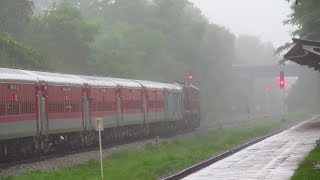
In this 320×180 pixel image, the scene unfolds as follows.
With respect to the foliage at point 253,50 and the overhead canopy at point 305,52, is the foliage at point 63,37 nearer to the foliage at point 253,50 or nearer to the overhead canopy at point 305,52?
the overhead canopy at point 305,52

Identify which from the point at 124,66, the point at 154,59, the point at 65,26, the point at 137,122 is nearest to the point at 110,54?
the point at 124,66

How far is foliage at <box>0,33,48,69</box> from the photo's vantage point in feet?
145

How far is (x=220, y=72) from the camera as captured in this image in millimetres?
102938

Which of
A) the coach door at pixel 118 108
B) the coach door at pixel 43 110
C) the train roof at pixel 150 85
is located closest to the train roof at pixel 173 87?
the train roof at pixel 150 85

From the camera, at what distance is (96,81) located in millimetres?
33875

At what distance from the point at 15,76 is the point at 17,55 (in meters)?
21.3

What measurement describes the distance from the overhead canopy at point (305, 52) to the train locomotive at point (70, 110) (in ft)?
33.3

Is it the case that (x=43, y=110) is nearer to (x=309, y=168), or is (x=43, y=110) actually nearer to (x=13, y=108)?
(x=13, y=108)

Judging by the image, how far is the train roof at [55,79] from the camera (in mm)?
26938

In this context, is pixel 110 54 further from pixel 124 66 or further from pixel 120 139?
pixel 120 139

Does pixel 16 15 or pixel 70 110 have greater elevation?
pixel 16 15

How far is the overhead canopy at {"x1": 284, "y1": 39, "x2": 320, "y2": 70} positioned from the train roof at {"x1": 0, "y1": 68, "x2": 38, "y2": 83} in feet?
32.9

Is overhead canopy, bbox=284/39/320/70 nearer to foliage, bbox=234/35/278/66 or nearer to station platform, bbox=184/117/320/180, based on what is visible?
station platform, bbox=184/117/320/180

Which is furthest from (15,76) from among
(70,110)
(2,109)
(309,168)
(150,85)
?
(150,85)
